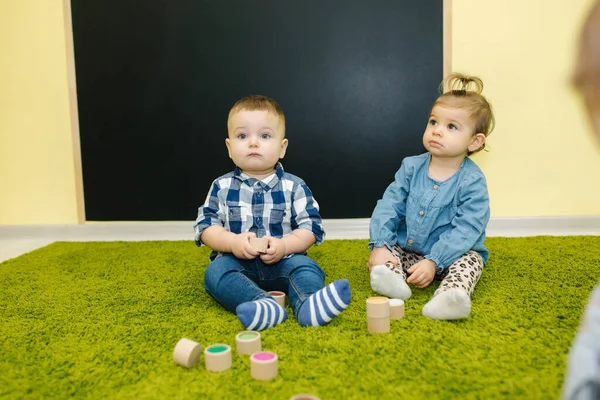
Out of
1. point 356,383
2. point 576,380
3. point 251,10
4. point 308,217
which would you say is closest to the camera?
point 576,380

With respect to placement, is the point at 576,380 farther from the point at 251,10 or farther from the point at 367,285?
the point at 251,10

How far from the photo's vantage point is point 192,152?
7.81ft

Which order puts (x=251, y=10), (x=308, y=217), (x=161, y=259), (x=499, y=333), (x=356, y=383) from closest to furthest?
(x=356, y=383), (x=499, y=333), (x=308, y=217), (x=161, y=259), (x=251, y=10)

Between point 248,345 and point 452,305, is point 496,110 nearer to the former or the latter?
point 452,305

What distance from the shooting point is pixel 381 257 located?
1402mm

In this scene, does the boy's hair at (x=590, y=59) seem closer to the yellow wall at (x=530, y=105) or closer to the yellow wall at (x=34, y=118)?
the yellow wall at (x=530, y=105)

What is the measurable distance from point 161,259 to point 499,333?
117 centimetres

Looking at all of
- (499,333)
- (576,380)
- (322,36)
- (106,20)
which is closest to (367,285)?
(499,333)

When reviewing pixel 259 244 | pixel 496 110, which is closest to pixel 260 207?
pixel 259 244

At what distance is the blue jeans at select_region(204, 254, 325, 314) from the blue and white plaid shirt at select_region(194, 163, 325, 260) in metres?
0.09

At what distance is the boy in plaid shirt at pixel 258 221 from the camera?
123 centimetres

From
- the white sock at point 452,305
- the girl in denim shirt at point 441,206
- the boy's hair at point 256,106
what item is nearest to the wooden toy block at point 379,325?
the white sock at point 452,305

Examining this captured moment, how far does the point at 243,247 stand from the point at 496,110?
167cm

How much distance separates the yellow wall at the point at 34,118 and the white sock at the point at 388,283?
1.78 meters
